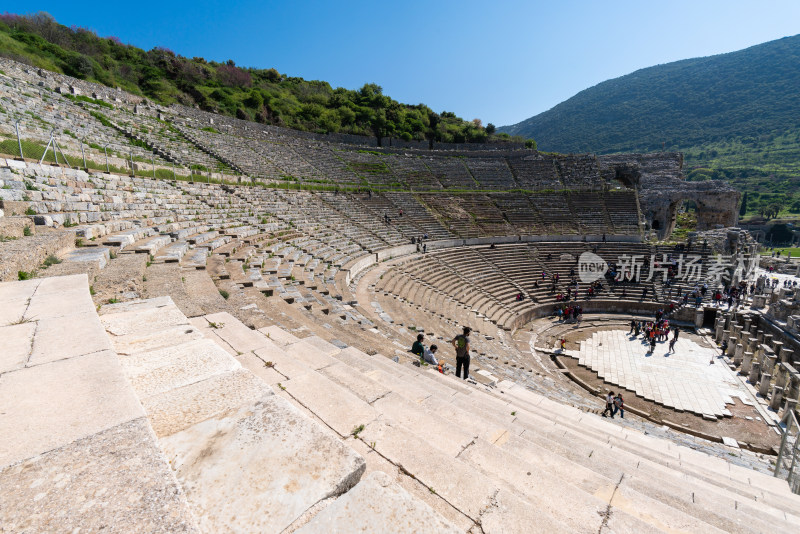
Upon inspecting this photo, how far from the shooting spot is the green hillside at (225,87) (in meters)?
27.7

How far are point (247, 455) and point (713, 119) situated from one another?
168 metres

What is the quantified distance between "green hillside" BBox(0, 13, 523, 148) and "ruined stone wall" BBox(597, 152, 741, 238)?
22780 millimetres

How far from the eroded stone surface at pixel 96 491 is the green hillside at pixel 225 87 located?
114 feet

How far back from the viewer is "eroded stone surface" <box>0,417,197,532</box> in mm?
1081

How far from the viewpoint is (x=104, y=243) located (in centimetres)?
718

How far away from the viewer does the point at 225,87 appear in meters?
41.2

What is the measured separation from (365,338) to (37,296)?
4690 mm

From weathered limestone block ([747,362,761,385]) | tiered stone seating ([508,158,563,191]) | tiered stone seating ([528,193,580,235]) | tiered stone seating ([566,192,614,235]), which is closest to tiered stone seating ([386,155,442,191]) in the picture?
tiered stone seating ([508,158,563,191])

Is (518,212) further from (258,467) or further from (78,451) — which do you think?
(78,451)

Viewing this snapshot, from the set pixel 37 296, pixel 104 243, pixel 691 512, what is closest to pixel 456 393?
pixel 691 512

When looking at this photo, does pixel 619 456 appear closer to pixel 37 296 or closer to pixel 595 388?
pixel 37 296

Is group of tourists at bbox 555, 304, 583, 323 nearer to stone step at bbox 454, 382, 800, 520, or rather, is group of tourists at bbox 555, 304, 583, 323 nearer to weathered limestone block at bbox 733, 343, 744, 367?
weathered limestone block at bbox 733, 343, 744, 367

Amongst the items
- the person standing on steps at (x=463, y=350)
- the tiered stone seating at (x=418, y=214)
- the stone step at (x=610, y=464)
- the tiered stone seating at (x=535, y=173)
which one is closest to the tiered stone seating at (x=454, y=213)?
the tiered stone seating at (x=418, y=214)

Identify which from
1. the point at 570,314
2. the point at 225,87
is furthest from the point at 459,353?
the point at 225,87
